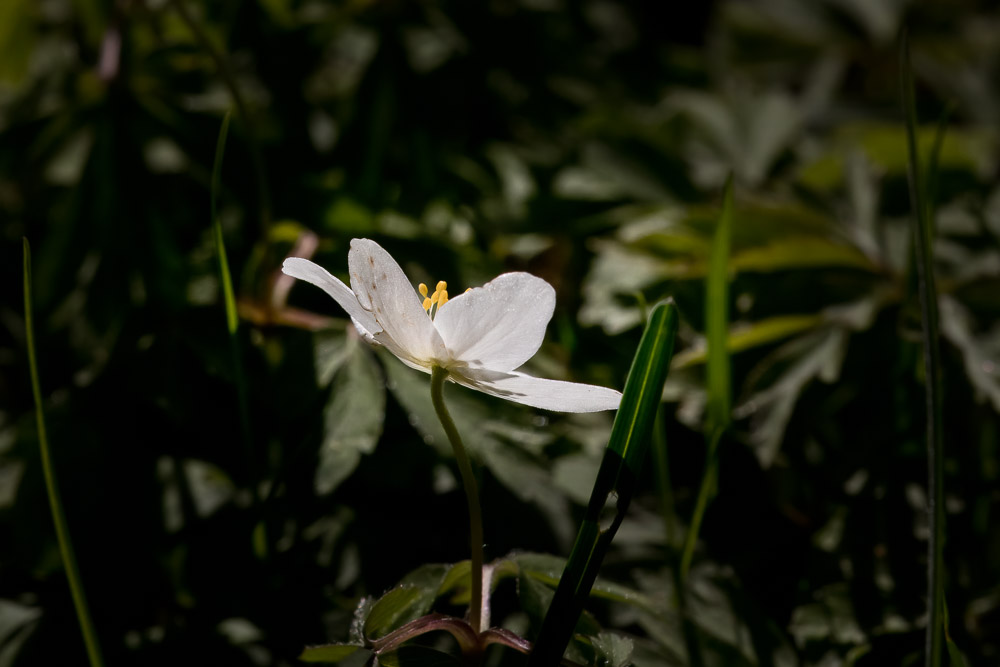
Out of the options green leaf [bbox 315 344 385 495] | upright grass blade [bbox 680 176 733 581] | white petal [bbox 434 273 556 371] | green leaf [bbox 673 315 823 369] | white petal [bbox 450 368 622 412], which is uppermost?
white petal [bbox 434 273 556 371]

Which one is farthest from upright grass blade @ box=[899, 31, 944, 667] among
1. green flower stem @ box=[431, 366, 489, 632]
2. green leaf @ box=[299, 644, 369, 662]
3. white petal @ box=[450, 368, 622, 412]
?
green leaf @ box=[299, 644, 369, 662]

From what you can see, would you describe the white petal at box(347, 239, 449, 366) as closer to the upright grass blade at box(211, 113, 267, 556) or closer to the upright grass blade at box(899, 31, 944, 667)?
the upright grass blade at box(211, 113, 267, 556)

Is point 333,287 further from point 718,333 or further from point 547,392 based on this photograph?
point 718,333

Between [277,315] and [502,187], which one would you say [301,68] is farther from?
[277,315]

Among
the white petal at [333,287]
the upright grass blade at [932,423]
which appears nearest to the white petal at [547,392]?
the white petal at [333,287]

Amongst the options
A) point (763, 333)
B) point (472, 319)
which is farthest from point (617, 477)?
point (763, 333)

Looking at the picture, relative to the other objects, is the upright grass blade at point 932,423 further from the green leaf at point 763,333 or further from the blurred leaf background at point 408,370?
the green leaf at point 763,333
